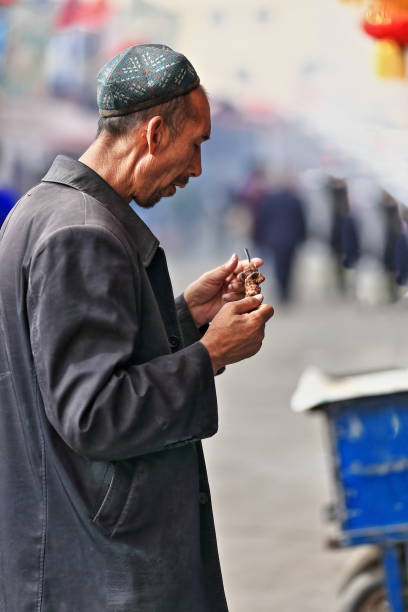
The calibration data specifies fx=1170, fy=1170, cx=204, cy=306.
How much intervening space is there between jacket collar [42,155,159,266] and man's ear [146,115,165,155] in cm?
11

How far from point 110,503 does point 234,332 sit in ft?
1.23

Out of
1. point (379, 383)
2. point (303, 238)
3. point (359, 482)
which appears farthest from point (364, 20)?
point (303, 238)

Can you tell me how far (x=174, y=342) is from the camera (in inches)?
87.6

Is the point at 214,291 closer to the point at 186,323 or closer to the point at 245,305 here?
the point at 186,323

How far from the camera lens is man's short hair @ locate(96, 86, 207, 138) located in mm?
2094

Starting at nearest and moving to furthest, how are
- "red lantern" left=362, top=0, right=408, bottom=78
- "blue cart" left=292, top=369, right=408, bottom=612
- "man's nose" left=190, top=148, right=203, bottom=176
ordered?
"man's nose" left=190, top=148, right=203, bottom=176, "blue cart" left=292, top=369, right=408, bottom=612, "red lantern" left=362, top=0, right=408, bottom=78

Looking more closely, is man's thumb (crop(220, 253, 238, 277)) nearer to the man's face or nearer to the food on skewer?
the food on skewer

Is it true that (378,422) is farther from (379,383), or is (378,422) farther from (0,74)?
(0,74)

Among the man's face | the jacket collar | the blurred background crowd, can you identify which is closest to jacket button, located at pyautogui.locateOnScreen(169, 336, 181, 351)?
the jacket collar

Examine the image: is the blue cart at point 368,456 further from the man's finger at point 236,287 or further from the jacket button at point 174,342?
the jacket button at point 174,342

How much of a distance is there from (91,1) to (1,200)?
1022cm

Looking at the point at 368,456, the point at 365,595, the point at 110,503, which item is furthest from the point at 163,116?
the point at 365,595

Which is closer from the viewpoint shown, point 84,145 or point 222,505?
point 222,505

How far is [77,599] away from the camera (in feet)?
6.87
